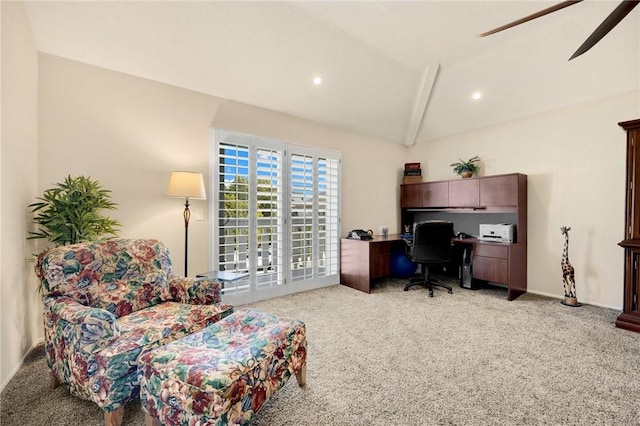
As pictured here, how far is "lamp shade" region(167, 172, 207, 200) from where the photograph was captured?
2842 millimetres

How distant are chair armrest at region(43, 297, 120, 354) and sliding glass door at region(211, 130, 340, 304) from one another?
71.8 inches

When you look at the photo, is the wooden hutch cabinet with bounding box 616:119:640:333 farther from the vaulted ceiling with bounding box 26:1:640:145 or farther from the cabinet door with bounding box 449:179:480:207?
the cabinet door with bounding box 449:179:480:207

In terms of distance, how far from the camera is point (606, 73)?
3.30 metres

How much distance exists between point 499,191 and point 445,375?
3.09 metres

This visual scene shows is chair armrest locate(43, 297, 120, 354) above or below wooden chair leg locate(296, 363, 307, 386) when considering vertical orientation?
above

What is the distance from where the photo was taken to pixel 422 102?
14.7 ft

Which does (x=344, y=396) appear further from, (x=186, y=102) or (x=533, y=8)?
(x=533, y=8)

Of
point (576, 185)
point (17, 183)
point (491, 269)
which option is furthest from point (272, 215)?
point (576, 185)

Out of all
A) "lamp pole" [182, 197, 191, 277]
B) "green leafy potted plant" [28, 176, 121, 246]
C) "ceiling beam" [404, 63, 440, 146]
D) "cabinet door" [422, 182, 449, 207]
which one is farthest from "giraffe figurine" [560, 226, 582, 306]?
"green leafy potted plant" [28, 176, 121, 246]

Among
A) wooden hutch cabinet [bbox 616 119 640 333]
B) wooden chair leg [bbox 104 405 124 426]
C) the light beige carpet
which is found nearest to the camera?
wooden chair leg [bbox 104 405 124 426]

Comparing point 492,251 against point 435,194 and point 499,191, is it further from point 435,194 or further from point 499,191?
point 435,194

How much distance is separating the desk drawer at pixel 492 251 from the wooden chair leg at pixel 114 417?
4381 millimetres

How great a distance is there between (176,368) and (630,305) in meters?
4.16

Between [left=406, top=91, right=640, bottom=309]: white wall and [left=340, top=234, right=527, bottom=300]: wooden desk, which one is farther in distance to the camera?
[left=340, top=234, right=527, bottom=300]: wooden desk
